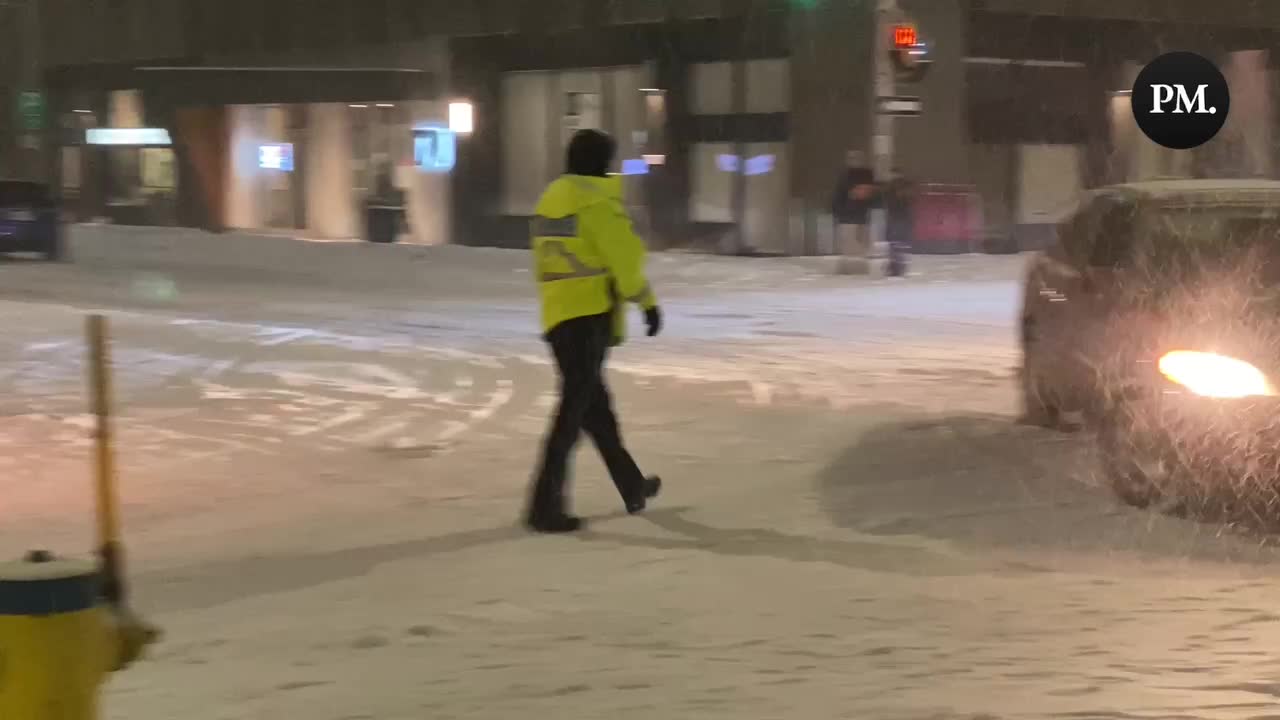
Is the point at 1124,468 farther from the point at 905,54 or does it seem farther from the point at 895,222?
the point at 895,222

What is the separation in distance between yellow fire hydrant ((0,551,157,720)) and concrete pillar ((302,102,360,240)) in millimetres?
37988

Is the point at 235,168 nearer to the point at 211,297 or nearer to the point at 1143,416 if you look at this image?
the point at 211,297

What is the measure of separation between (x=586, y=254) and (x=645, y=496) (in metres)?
1.40

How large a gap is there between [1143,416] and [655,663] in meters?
3.37

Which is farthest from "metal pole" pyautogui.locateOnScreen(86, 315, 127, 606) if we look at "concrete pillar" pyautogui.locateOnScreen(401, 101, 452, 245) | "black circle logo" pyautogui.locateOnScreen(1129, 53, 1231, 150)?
"concrete pillar" pyautogui.locateOnScreen(401, 101, 452, 245)

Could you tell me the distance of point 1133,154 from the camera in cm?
3594

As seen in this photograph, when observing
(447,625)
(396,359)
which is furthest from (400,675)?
(396,359)

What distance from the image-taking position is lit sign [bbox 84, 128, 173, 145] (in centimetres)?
4772

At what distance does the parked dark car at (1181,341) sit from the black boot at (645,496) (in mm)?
2356

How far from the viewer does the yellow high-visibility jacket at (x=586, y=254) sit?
25.9 feet

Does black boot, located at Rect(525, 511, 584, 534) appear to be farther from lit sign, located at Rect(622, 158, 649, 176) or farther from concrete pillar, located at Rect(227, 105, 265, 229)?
concrete pillar, located at Rect(227, 105, 265, 229)

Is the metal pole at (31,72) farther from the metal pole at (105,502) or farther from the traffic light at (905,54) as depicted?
the metal pole at (105,502)

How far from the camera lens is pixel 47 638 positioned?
414 centimetres

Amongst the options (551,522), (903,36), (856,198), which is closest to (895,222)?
(856,198)
